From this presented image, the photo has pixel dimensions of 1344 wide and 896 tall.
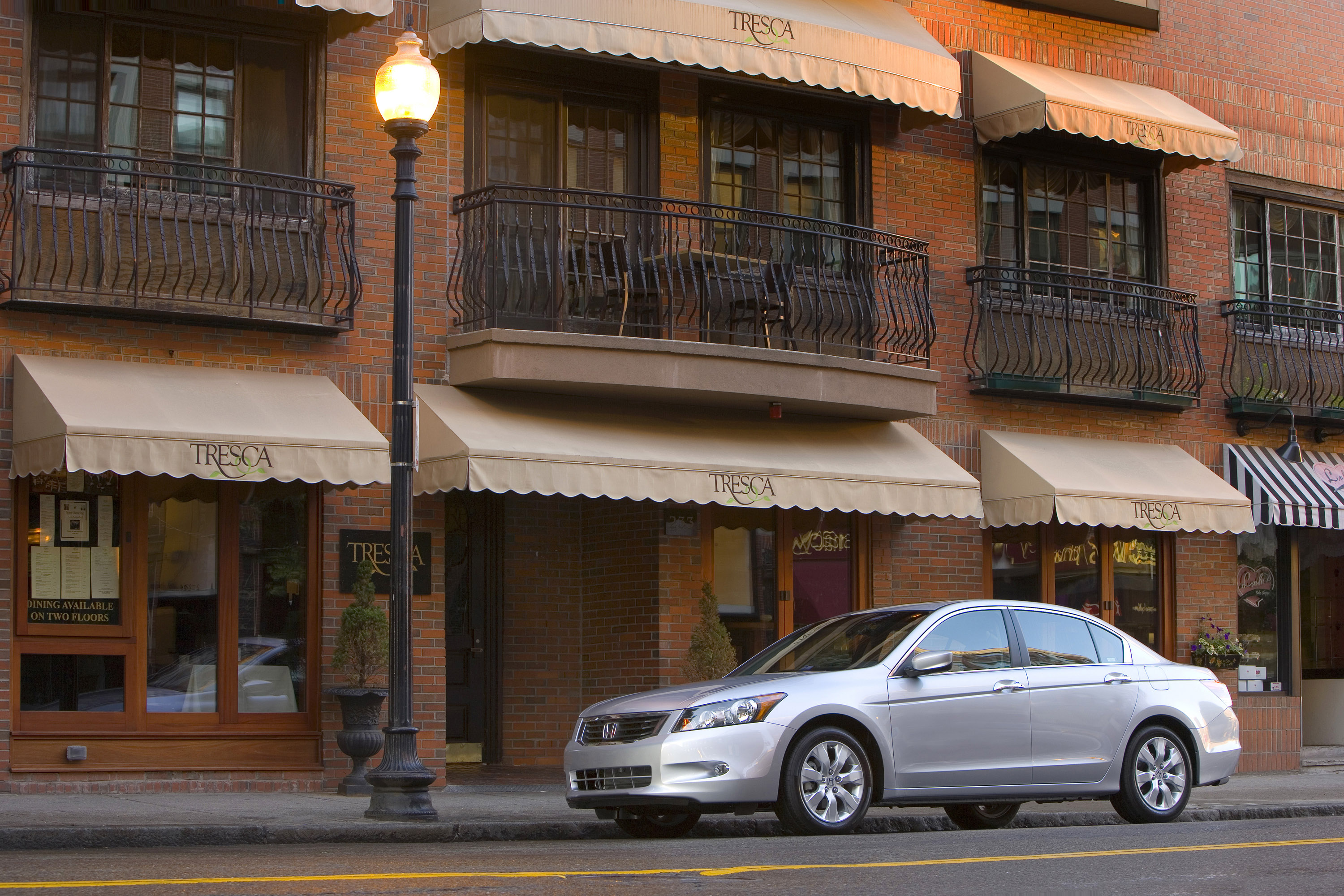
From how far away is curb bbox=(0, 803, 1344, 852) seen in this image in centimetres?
1034

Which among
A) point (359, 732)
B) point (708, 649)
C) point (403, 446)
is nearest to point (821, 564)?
point (708, 649)

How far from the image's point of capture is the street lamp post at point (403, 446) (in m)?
11.6

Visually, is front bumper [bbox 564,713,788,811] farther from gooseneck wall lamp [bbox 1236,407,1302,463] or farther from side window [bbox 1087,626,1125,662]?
gooseneck wall lamp [bbox 1236,407,1302,463]

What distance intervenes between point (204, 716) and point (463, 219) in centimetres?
466

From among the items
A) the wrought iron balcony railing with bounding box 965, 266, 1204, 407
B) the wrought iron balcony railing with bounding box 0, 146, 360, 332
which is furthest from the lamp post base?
the wrought iron balcony railing with bounding box 965, 266, 1204, 407

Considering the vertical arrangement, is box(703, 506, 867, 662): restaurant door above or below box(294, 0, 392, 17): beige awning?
below

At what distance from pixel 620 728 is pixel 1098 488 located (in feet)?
25.3

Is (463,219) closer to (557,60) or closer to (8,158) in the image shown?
(557,60)

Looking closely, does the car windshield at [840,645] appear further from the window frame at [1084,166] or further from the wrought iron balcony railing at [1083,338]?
the window frame at [1084,166]

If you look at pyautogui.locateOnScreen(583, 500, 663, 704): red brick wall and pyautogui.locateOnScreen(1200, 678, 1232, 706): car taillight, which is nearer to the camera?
pyautogui.locateOnScreen(1200, 678, 1232, 706): car taillight

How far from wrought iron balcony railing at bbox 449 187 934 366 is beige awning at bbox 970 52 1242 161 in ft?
5.93

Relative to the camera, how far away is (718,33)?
15398mm

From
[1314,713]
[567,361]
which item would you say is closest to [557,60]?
[567,361]

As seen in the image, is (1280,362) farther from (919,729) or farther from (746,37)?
(919,729)
